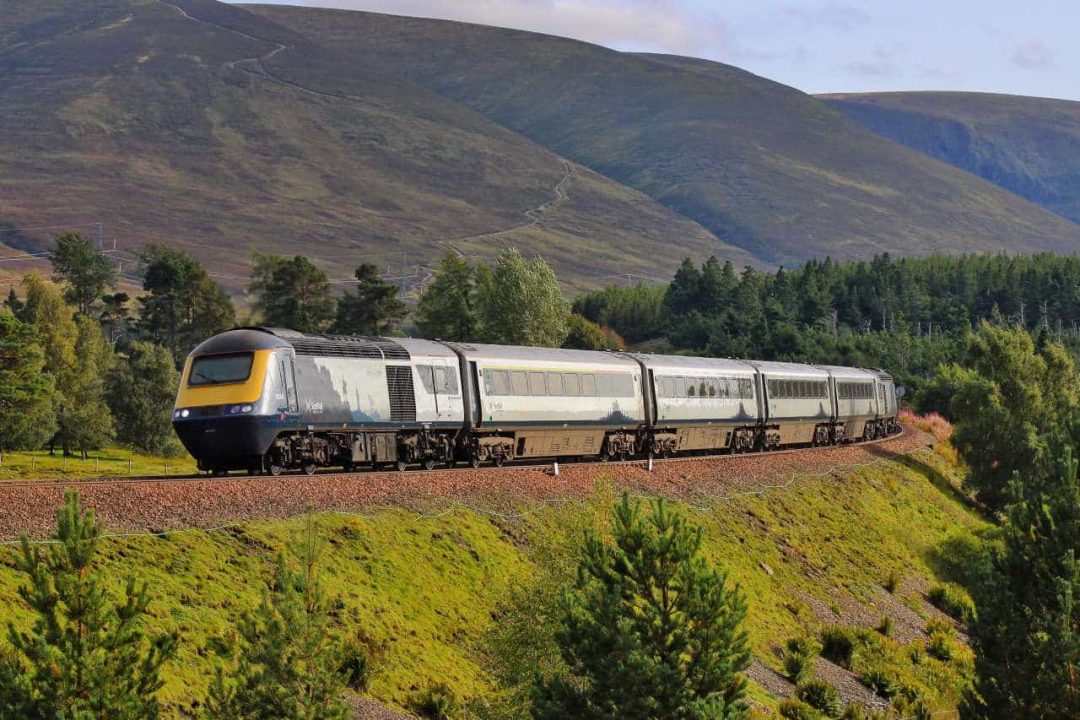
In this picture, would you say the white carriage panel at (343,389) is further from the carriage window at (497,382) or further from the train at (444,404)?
the carriage window at (497,382)

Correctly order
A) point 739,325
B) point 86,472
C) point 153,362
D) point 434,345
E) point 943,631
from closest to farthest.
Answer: point 434,345
point 943,631
point 86,472
point 153,362
point 739,325

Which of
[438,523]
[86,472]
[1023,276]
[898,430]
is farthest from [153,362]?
[1023,276]

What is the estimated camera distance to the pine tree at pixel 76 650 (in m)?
18.6

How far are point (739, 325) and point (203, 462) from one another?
430ft

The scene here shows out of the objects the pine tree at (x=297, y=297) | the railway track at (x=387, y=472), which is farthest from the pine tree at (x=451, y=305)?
the railway track at (x=387, y=472)

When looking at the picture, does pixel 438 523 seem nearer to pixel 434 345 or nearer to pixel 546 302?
pixel 434 345

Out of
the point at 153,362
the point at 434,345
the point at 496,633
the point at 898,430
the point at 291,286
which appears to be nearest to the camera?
the point at 496,633

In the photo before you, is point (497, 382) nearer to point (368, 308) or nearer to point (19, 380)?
point (19, 380)

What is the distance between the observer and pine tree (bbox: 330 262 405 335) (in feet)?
365

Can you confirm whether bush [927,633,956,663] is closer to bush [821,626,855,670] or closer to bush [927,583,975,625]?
bush [821,626,855,670]

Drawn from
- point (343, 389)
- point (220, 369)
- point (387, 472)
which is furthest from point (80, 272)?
point (220, 369)

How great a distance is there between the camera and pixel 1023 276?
197500 mm

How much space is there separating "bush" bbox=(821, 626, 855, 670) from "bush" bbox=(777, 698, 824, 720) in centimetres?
690

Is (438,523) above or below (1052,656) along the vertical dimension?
above
